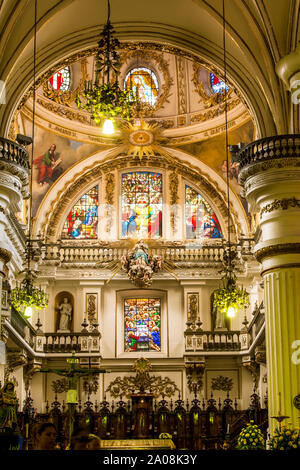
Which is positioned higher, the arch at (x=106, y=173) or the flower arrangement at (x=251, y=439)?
the arch at (x=106, y=173)

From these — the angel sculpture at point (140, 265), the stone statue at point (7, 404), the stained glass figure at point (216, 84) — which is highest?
the stained glass figure at point (216, 84)

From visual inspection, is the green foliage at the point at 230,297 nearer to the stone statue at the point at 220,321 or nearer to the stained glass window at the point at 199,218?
the stone statue at the point at 220,321

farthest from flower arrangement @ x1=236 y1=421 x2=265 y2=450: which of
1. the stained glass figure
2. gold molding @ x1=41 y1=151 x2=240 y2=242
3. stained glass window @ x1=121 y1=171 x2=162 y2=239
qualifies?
the stained glass figure

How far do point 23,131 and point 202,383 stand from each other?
10541 millimetres

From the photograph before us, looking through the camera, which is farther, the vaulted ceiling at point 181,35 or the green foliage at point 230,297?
the green foliage at point 230,297

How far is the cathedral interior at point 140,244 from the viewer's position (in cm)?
2278

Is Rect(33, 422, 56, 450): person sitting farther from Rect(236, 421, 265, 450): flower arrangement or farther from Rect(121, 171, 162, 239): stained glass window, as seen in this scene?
Rect(121, 171, 162, 239): stained glass window

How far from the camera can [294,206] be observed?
1845cm

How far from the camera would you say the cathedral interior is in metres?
22.8

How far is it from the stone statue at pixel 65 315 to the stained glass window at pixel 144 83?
811 centimetres

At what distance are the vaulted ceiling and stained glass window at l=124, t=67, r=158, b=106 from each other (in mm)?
8060

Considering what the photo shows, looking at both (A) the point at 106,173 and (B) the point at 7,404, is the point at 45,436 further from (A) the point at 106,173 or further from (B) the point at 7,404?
(A) the point at 106,173

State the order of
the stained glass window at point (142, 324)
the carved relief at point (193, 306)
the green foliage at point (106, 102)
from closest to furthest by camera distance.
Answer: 1. the green foliage at point (106, 102)
2. the carved relief at point (193, 306)
3. the stained glass window at point (142, 324)

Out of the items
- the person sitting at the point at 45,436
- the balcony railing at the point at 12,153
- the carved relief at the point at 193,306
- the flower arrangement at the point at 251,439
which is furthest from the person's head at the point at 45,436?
the carved relief at the point at 193,306
